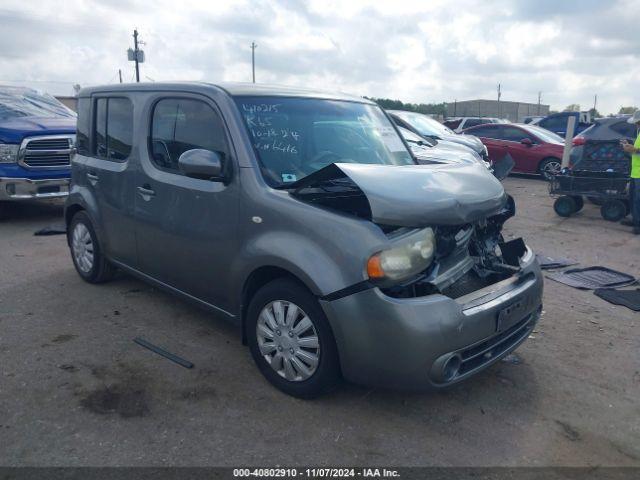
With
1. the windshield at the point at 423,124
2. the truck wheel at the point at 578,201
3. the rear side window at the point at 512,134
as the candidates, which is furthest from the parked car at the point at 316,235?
the rear side window at the point at 512,134

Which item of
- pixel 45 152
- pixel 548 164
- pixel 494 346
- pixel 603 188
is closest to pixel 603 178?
pixel 603 188

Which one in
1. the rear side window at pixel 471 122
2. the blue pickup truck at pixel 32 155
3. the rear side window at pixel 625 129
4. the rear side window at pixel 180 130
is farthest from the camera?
the rear side window at pixel 471 122

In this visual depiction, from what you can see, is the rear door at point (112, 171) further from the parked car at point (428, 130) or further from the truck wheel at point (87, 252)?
the parked car at point (428, 130)

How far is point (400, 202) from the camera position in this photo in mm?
3068

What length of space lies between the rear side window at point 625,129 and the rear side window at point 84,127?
28.6 ft

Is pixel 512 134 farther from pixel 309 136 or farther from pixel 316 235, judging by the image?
pixel 316 235

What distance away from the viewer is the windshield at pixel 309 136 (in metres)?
3.68

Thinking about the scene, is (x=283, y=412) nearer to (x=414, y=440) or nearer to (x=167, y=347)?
(x=414, y=440)

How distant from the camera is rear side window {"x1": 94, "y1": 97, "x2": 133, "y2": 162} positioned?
4.62 meters

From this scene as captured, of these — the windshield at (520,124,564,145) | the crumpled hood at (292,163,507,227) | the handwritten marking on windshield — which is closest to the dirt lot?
the crumpled hood at (292,163,507,227)

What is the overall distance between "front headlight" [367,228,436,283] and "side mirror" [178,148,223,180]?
1250 millimetres

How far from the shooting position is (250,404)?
3385 mm

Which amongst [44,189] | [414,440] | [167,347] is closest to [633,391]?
[414,440]

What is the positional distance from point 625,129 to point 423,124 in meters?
3.97
